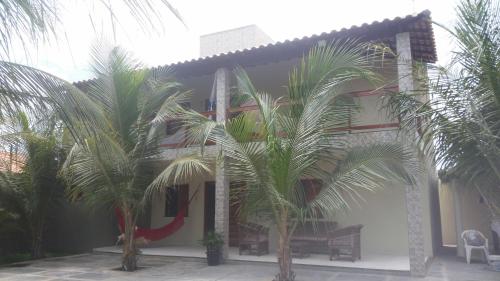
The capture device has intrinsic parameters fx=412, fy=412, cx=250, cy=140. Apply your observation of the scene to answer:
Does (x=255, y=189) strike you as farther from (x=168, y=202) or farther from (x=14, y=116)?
(x=168, y=202)

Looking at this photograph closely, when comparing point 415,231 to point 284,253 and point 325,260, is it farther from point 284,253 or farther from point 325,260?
point 284,253

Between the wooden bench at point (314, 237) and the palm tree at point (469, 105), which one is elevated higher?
the palm tree at point (469, 105)

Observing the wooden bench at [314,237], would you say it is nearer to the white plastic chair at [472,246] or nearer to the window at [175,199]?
the white plastic chair at [472,246]

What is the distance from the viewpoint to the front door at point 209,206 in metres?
12.0

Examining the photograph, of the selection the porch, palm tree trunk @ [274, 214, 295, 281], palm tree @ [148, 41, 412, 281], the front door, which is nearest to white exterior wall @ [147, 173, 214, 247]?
the front door

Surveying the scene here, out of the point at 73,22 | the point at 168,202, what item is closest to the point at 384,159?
the point at 73,22

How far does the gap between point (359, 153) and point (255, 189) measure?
1.72 meters

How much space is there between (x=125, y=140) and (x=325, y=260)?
478cm

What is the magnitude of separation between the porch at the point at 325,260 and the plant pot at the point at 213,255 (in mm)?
407

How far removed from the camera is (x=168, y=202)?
12.8m

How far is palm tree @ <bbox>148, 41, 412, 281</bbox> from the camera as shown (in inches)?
242

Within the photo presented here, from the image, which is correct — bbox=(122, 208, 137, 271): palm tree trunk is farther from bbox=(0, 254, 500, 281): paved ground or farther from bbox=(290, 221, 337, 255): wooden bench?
bbox=(290, 221, 337, 255): wooden bench

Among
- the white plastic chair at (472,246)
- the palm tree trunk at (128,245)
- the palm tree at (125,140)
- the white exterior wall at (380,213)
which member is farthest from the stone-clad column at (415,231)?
the palm tree trunk at (128,245)

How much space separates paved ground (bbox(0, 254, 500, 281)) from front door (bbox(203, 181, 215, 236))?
2.52 metres
